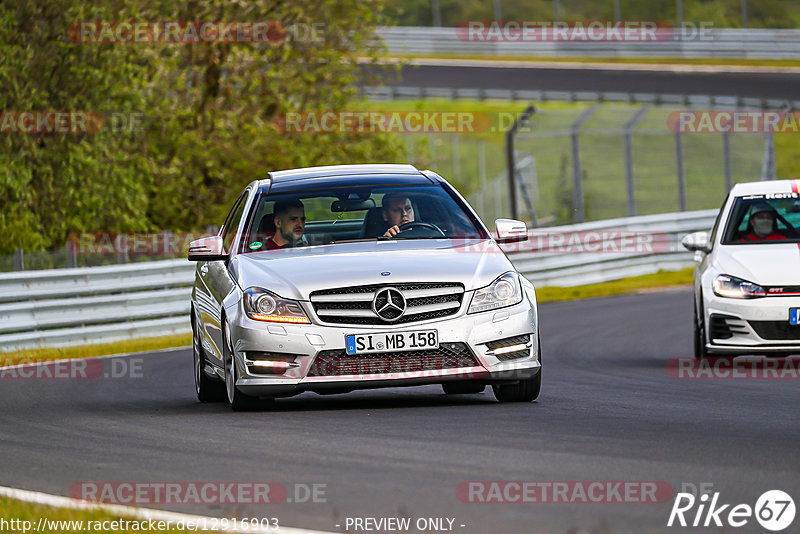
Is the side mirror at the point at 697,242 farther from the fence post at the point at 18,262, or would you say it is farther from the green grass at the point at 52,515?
the fence post at the point at 18,262

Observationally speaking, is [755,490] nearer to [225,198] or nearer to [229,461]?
[229,461]

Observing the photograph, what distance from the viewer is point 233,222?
37.9 ft

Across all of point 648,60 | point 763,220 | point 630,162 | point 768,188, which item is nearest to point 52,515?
point 763,220

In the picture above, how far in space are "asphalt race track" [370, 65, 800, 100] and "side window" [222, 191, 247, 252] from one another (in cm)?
3033

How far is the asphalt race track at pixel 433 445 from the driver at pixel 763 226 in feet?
5.75

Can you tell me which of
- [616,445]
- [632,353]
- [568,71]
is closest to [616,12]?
[568,71]

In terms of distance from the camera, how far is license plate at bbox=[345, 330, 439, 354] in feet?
30.0

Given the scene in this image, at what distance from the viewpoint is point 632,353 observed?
14.8m

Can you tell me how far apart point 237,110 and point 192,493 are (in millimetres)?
23118

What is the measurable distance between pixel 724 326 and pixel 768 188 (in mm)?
1684

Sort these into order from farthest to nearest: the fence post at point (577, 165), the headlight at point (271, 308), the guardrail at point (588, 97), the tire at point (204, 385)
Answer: the guardrail at point (588, 97) → the fence post at point (577, 165) → the tire at point (204, 385) → the headlight at point (271, 308)

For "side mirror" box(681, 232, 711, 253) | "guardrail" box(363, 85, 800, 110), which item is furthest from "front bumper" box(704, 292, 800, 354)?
"guardrail" box(363, 85, 800, 110)

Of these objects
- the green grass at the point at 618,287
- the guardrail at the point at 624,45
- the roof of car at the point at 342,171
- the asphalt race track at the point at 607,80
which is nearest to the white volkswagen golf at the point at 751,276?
the roof of car at the point at 342,171

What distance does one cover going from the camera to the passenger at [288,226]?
33.8ft
